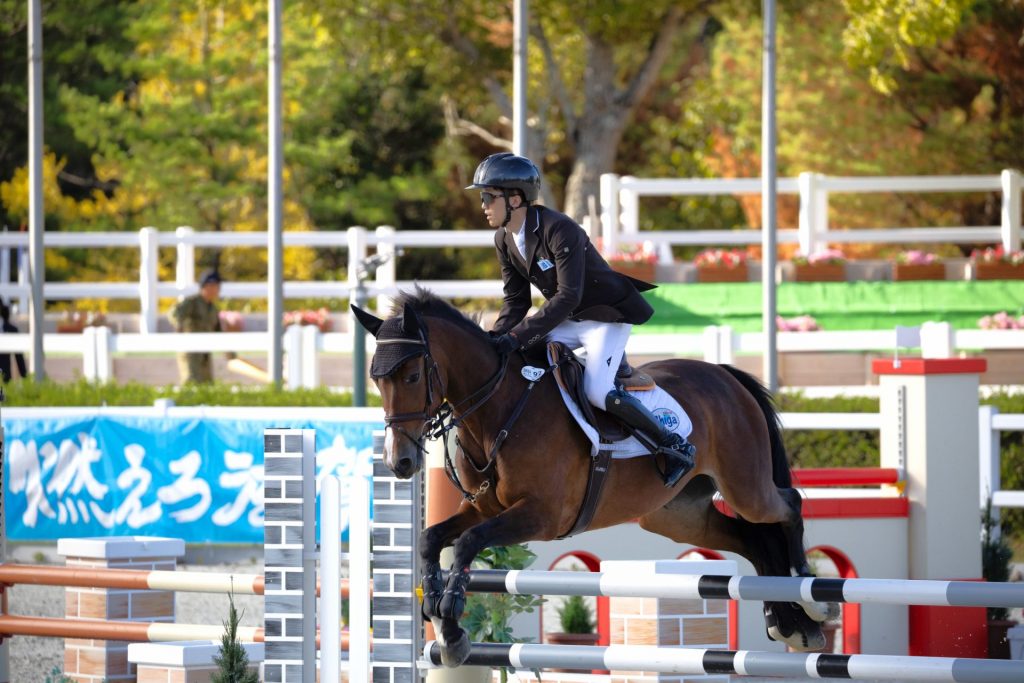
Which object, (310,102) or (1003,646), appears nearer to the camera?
(1003,646)

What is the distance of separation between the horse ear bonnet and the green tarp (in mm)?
12267

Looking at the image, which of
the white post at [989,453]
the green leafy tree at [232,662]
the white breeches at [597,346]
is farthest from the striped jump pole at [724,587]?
the white post at [989,453]

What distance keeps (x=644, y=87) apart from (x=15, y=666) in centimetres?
1780

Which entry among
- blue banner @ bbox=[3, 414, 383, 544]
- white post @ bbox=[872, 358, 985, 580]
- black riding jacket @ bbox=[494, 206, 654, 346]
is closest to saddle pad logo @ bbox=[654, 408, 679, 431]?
black riding jacket @ bbox=[494, 206, 654, 346]

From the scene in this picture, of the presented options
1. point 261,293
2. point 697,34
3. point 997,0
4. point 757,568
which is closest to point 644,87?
point 997,0

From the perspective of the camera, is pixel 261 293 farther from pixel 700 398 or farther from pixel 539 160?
pixel 700 398

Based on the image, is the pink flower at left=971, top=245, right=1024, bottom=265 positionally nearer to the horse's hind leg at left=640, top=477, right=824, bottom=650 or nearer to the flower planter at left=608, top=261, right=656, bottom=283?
the flower planter at left=608, top=261, right=656, bottom=283

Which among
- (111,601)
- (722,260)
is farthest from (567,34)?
(111,601)

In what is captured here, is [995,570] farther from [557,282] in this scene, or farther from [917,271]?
[917,271]

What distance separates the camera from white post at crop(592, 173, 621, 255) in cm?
1969

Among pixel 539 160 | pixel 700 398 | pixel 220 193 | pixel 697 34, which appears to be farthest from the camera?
pixel 697 34

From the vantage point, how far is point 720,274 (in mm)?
19438

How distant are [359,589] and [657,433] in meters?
1.42

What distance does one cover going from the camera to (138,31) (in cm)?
3030
